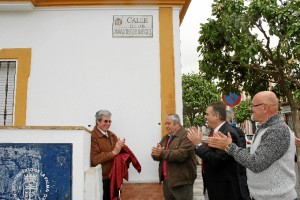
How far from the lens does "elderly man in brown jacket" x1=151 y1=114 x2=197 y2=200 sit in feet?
15.7

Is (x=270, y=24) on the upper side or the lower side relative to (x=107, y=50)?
upper

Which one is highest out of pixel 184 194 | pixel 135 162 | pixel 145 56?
pixel 145 56

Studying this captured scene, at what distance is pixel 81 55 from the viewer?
5.69 meters

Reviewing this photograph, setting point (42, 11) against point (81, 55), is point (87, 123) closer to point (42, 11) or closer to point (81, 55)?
point (81, 55)

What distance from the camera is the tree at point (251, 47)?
26.8 ft

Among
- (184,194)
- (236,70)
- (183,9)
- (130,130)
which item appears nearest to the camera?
(184,194)

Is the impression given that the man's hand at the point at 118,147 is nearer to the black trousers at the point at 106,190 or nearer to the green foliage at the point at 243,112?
the black trousers at the point at 106,190

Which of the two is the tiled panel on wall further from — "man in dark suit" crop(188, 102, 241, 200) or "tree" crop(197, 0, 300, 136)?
"tree" crop(197, 0, 300, 136)

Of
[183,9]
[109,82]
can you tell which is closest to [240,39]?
[183,9]

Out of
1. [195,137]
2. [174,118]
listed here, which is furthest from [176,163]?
[195,137]

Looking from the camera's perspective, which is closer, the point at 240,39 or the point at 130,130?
the point at 130,130

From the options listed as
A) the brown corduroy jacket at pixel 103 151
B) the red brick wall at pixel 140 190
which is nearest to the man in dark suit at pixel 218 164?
the brown corduroy jacket at pixel 103 151

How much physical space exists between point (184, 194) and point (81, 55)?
2664 mm

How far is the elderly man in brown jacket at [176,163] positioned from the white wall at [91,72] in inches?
19.0
